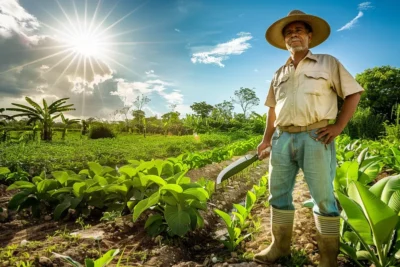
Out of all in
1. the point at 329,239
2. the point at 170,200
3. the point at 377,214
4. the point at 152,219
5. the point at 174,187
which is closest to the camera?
the point at 377,214

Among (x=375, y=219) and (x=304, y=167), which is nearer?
(x=375, y=219)

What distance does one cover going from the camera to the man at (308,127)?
212cm

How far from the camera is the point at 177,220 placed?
2.60m

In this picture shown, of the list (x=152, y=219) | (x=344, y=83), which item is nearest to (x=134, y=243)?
(x=152, y=219)

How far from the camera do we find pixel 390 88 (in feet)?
94.1

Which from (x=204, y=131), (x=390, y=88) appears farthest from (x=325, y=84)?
(x=390, y=88)

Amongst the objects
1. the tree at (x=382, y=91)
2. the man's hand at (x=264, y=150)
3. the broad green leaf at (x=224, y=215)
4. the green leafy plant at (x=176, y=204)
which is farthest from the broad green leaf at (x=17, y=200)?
the tree at (x=382, y=91)

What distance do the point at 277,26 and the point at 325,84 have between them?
63 centimetres

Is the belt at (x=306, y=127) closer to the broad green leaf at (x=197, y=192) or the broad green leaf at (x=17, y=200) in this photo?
the broad green leaf at (x=197, y=192)

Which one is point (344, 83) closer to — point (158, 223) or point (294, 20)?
point (294, 20)

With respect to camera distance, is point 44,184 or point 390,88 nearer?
point 44,184

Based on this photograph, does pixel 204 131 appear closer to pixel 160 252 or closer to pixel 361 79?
pixel 361 79

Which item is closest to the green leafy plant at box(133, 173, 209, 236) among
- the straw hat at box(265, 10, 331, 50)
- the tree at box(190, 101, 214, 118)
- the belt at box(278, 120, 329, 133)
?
the belt at box(278, 120, 329, 133)

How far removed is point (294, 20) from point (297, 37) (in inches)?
5.8
